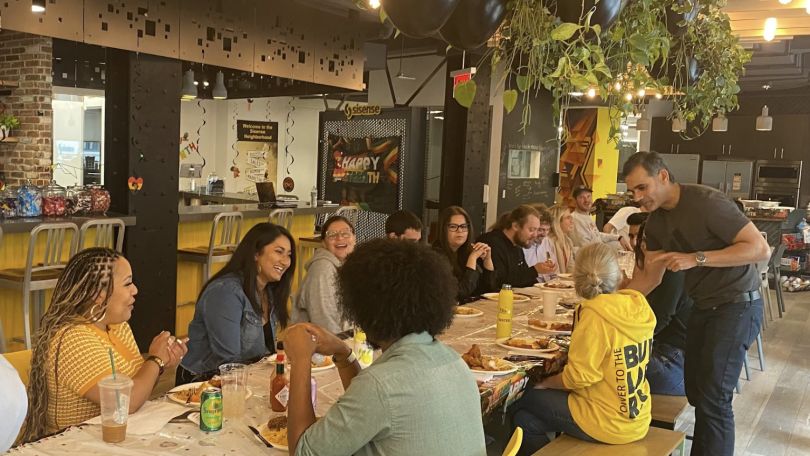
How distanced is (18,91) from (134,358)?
7.62 meters

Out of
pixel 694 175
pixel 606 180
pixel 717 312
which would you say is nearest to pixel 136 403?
pixel 717 312

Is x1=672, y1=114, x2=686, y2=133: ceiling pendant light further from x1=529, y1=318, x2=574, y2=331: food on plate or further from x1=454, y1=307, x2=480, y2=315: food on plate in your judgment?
x1=454, y1=307, x2=480, y2=315: food on plate

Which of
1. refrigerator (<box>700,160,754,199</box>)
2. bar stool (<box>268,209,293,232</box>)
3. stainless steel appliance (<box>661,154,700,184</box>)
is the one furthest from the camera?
stainless steel appliance (<box>661,154,700,184</box>)

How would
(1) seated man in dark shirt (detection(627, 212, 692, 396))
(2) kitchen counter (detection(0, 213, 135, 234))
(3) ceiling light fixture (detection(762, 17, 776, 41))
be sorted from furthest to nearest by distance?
1. (3) ceiling light fixture (detection(762, 17, 776, 41))
2. (2) kitchen counter (detection(0, 213, 135, 234))
3. (1) seated man in dark shirt (detection(627, 212, 692, 396))

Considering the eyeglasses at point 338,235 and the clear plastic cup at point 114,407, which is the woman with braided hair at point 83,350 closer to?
the clear plastic cup at point 114,407

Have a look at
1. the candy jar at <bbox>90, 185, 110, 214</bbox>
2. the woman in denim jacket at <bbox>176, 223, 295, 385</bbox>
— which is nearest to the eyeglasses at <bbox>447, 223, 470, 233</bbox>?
the woman in denim jacket at <bbox>176, 223, 295, 385</bbox>

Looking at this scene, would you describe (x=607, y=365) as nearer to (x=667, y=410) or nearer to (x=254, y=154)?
(x=667, y=410)

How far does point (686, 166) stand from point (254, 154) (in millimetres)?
9088

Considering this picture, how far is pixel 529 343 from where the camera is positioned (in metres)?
3.22

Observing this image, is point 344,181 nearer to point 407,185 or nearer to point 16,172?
point 407,185

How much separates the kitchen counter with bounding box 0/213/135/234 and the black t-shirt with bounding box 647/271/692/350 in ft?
13.0

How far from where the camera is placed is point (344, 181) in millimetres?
12242

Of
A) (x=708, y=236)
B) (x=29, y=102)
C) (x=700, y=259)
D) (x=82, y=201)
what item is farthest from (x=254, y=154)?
(x=700, y=259)

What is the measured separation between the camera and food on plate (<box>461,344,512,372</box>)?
276cm
